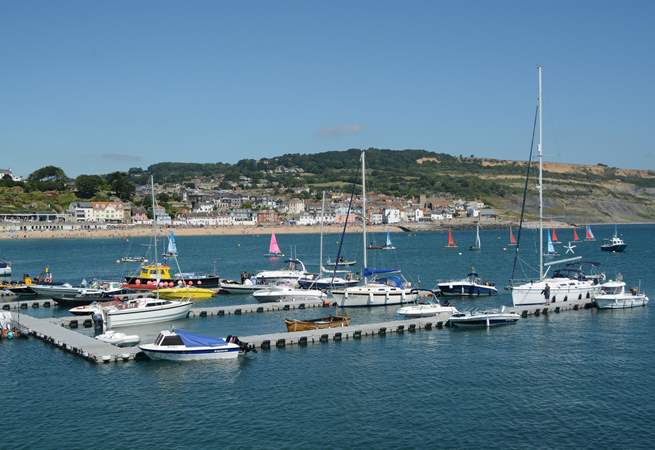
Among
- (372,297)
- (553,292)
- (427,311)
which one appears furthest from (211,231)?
(427,311)

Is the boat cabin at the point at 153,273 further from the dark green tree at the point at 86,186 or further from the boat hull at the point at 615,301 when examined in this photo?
the dark green tree at the point at 86,186

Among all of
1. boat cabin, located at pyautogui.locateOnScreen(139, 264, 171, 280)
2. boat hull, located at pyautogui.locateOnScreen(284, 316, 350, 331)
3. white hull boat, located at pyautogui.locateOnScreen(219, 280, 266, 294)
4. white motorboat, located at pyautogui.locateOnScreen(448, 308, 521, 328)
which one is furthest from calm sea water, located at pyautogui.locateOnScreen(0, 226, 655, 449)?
boat cabin, located at pyautogui.locateOnScreen(139, 264, 171, 280)

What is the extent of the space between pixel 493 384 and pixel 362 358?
18.5 ft

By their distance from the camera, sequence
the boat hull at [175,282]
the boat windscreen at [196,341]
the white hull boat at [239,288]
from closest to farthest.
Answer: the boat windscreen at [196,341]
the boat hull at [175,282]
the white hull boat at [239,288]

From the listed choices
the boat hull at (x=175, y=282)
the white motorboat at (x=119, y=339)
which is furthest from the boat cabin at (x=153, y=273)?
the white motorboat at (x=119, y=339)

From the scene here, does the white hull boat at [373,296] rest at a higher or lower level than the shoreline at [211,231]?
lower

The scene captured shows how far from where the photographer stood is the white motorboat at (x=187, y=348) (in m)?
26.7

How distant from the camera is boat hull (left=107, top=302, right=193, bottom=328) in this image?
34125 mm

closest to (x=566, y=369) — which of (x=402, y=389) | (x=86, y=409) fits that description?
(x=402, y=389)

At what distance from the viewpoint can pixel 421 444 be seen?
18.8m

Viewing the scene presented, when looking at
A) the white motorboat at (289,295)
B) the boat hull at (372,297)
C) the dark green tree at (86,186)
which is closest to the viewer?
the boat hull at (372,297)

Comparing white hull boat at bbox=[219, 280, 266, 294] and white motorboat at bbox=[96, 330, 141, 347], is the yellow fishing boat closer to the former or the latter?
white hull boat at bbox=[219, 280, 266, 294]

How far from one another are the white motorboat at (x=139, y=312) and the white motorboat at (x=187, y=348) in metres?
6.62

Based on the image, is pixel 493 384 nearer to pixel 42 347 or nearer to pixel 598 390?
pixel 598 390
